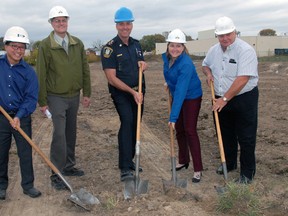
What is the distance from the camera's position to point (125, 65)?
5910 millimetres

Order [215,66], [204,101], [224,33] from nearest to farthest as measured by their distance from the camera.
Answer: [224,33] < [215,66] < [204,101]

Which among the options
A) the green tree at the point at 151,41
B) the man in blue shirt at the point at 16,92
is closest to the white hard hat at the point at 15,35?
the man in blue shirt at the point at 16,92

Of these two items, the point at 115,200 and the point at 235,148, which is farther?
the point at 235,148

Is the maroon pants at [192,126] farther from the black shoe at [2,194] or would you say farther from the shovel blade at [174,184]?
the black shoe at [2,194]

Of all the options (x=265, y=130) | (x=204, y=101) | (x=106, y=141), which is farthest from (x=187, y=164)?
(x=204, y=101)

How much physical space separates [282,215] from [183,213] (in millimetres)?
1119

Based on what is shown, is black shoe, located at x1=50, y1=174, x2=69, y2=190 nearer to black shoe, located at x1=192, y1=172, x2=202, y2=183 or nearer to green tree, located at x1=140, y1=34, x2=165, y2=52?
black shoe, located at x1=192, y1=172, x2=202, y2=183

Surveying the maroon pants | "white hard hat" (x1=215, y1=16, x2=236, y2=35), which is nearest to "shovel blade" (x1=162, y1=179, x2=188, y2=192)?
the maroon pants

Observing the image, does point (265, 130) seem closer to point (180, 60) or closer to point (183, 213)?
point (180, 60)

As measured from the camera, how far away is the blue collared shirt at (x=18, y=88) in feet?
16.9

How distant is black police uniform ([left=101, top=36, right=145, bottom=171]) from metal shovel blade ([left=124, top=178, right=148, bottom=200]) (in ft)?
2.02

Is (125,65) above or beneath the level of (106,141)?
above

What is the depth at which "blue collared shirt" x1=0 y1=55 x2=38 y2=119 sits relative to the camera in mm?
5156

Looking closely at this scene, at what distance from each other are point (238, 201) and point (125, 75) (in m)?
2.37
